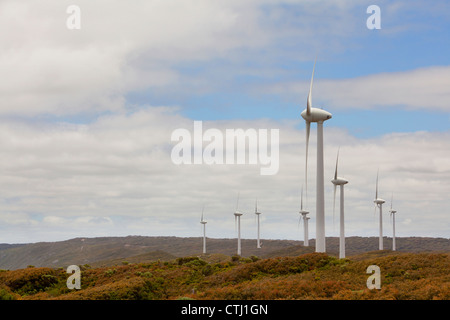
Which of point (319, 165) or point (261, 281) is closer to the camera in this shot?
point (261, 281)

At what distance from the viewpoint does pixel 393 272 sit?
141 feet

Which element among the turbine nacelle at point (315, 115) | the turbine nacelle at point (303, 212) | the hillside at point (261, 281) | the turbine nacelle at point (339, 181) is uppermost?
the turbine nacelle at point (315, 115)

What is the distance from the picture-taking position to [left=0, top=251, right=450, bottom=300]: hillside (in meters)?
33.9

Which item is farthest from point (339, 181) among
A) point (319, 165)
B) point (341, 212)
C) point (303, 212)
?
point (303, 212)

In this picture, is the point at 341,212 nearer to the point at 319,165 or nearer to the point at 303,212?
the point at 319,165

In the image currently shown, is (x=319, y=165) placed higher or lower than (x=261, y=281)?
higher

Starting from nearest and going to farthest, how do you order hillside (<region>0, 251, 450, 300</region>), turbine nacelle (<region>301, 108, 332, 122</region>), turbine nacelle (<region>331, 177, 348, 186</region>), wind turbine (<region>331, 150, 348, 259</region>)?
hillside (<region>0, 251, 450, 300</region>) → turbine nacelle (<region>301, 108, 332, 122</region>) → wind turbine (<region>331, 150, 348, 259</region>) → turbine nacelle (<region>331, 177, 348, 186</region>)

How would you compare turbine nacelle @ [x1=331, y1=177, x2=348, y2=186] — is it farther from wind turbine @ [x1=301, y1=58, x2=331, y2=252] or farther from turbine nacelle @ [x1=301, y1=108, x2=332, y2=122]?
turbine nacelle @ [x1=301, y1=108, x2=332, y2=122]

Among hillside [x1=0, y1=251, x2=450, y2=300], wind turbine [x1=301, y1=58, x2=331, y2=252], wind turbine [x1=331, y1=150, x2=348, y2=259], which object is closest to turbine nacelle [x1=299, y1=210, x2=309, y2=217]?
wind turbine [x1=331, y1=150, x2=348, y2=259]

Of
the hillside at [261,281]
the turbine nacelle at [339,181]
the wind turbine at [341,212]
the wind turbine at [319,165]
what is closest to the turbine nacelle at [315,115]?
the wind turbine at [319,165]

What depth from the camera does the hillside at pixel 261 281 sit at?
33938mm

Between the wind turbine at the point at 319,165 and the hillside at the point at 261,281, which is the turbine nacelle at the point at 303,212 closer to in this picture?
the wind turbine at the point at 319,165

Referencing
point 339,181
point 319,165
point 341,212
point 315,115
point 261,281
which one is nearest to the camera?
point 261,281

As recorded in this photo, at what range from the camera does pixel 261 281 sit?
4191 centimetres
